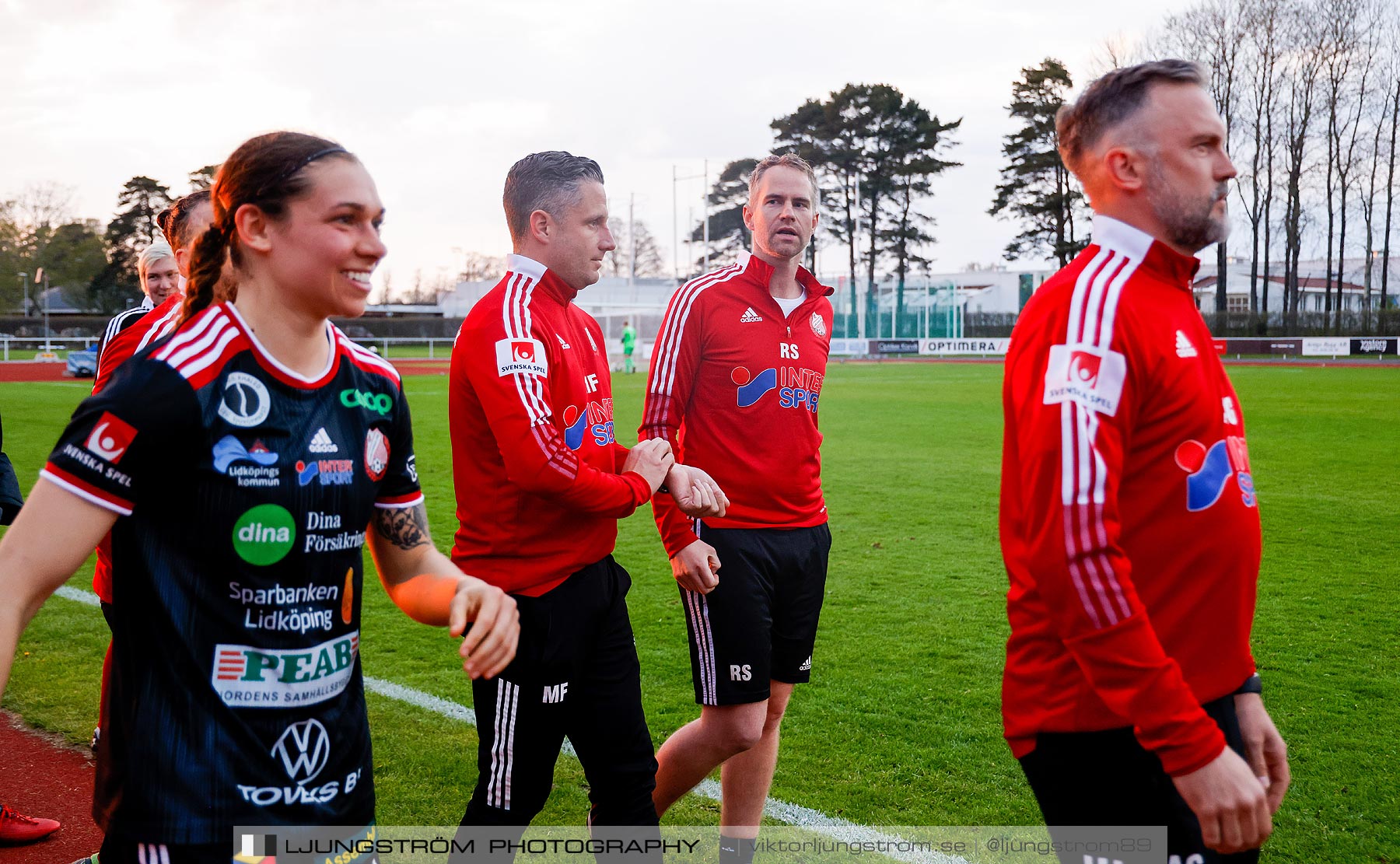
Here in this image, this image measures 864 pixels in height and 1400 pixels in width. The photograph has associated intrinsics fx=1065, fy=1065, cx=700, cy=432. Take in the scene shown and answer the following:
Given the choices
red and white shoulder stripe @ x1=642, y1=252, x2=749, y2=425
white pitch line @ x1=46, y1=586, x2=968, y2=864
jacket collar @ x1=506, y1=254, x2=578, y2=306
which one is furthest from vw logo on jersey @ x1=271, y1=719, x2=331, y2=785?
white pitch line @ x1=46, y1=586, x2=968, y2=864

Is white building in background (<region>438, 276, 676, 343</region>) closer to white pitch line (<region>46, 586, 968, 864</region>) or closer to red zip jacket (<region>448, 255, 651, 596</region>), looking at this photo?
white pitch line (<region>46, 586, 968, 864</region>)

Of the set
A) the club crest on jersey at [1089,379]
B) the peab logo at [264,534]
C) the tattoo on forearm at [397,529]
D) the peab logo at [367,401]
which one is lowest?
the tattoo on forearm at [397,529]


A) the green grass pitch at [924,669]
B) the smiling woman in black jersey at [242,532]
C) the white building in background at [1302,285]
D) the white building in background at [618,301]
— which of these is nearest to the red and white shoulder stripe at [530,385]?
the smiling woman in black jersey at [242,532]

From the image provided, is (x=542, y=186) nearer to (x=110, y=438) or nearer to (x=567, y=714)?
(x=567, y=714)

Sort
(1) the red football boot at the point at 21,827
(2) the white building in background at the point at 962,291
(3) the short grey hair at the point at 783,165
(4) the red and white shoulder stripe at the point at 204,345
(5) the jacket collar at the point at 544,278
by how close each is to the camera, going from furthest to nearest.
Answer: (2) the white building in background at the point at 962,291
(3) the short grey hair at the point at 783,165
(1) the red football boot at the point at 21,827
(5) the jacket collar at the point at 544,278
(4) the red and white shoulder stripe at the point at 204,345

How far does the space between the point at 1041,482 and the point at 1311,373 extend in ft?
115

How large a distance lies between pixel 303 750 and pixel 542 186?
197cm

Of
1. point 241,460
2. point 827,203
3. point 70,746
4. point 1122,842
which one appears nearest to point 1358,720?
point 1122,842

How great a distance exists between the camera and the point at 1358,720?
5215mm

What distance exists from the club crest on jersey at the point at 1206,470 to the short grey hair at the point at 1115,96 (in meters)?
0.69

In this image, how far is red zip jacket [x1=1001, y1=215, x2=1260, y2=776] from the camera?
194 cm

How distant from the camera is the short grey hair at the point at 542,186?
3.41m

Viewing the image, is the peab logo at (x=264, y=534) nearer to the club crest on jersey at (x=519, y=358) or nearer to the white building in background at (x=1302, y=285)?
the club crest on jersey at (x=519, y=358)

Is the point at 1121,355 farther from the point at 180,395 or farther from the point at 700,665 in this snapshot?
the point at 700,665
